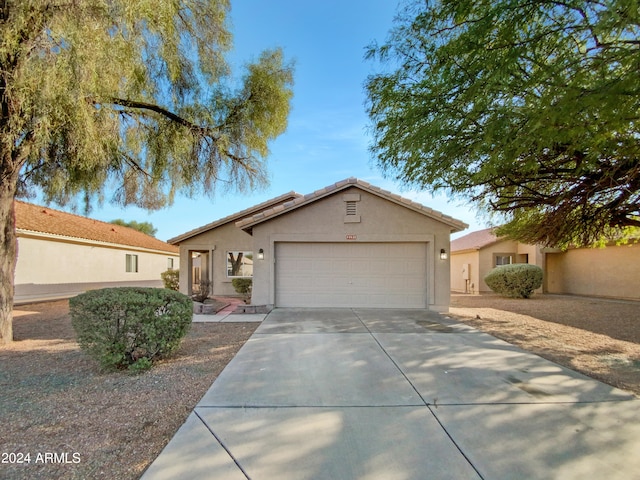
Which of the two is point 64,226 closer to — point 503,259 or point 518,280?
point 518,280

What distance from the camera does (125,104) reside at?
305 inches

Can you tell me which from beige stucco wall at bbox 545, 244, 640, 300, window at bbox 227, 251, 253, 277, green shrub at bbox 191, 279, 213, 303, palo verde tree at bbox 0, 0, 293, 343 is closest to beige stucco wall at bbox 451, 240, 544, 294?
beige stucco wall at bbox 545, 244, 640, 300

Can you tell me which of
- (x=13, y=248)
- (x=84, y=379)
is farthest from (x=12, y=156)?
(x=84, y=379)

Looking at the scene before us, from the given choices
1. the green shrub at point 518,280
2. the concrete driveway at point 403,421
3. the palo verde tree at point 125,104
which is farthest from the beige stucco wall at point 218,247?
the green shrub at point 518,280

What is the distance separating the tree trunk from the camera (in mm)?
6852

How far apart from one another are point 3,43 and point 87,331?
16.8ft

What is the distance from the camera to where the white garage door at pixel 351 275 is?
11.2 metres

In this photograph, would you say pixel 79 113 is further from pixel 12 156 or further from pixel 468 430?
pixel 468 430

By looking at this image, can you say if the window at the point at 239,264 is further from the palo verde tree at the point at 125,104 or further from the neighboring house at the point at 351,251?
the palo verde tree at the point at 125,104

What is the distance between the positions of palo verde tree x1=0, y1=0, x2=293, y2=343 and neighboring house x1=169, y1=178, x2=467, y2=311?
224 centimetres

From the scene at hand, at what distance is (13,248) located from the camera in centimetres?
716

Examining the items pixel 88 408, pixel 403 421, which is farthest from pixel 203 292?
pixel 403 421

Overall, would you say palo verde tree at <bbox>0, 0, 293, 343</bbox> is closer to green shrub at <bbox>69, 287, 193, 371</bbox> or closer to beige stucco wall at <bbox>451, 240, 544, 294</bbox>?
green shrub at <bbox>69, 287, 193, 371</bbox>

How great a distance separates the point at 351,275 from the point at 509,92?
7.31 metres
